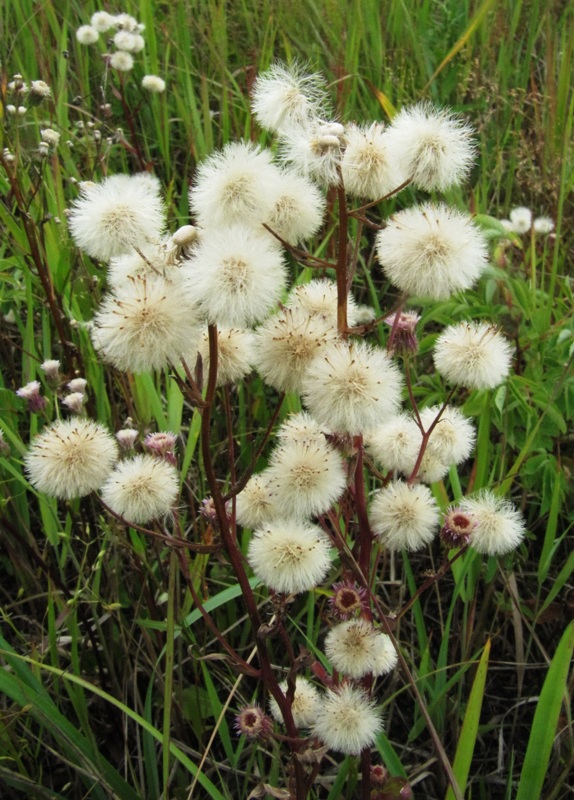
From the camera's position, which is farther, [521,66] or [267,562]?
[521,66]

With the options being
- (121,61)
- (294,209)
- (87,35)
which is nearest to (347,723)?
(294,209)

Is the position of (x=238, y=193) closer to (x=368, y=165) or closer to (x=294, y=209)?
(x=294, y=209)

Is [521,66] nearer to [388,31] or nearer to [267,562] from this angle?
[388,31]

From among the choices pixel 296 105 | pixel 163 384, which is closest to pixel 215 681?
pixel 163 384

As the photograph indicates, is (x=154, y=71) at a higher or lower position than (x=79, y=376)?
higher

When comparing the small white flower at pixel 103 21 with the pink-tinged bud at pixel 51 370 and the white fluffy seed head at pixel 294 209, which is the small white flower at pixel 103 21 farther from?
the white fluffy seed head at pixel 294 209

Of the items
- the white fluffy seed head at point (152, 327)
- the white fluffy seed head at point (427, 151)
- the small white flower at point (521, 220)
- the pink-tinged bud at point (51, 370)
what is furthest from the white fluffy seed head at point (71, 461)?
the small white flower at point (521, 220)
